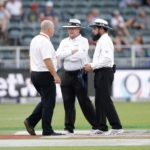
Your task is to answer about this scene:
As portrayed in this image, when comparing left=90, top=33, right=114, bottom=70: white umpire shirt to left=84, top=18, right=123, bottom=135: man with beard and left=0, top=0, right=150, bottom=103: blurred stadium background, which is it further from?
left=0, top=0, right=150, bottom=103: blurred stadium background

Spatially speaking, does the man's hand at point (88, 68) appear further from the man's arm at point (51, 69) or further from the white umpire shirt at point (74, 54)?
the man's arm at point (51, 69)

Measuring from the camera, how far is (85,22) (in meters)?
29.8

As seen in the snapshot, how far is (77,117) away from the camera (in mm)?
20922

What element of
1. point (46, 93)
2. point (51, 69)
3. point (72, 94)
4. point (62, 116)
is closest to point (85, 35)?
point (62, 116)

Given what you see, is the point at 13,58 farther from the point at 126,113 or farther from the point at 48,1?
the point at 126,113

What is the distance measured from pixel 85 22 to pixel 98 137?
1474 centimetres

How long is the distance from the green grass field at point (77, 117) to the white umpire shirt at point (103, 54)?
2.25 metres

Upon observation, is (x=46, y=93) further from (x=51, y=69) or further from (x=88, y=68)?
(x=88, y=68)

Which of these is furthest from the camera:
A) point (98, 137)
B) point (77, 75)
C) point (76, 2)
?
point (76, 2)

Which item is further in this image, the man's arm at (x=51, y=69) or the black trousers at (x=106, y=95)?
the black trousers at (x=106, y=95)

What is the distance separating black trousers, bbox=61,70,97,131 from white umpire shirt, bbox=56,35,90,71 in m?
0.15

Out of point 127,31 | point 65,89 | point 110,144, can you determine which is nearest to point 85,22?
point 127,31

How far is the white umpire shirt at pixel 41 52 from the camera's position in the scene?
51.4 feet

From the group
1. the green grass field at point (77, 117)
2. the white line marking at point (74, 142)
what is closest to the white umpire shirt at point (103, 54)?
the white line marking at point (74, 142)
